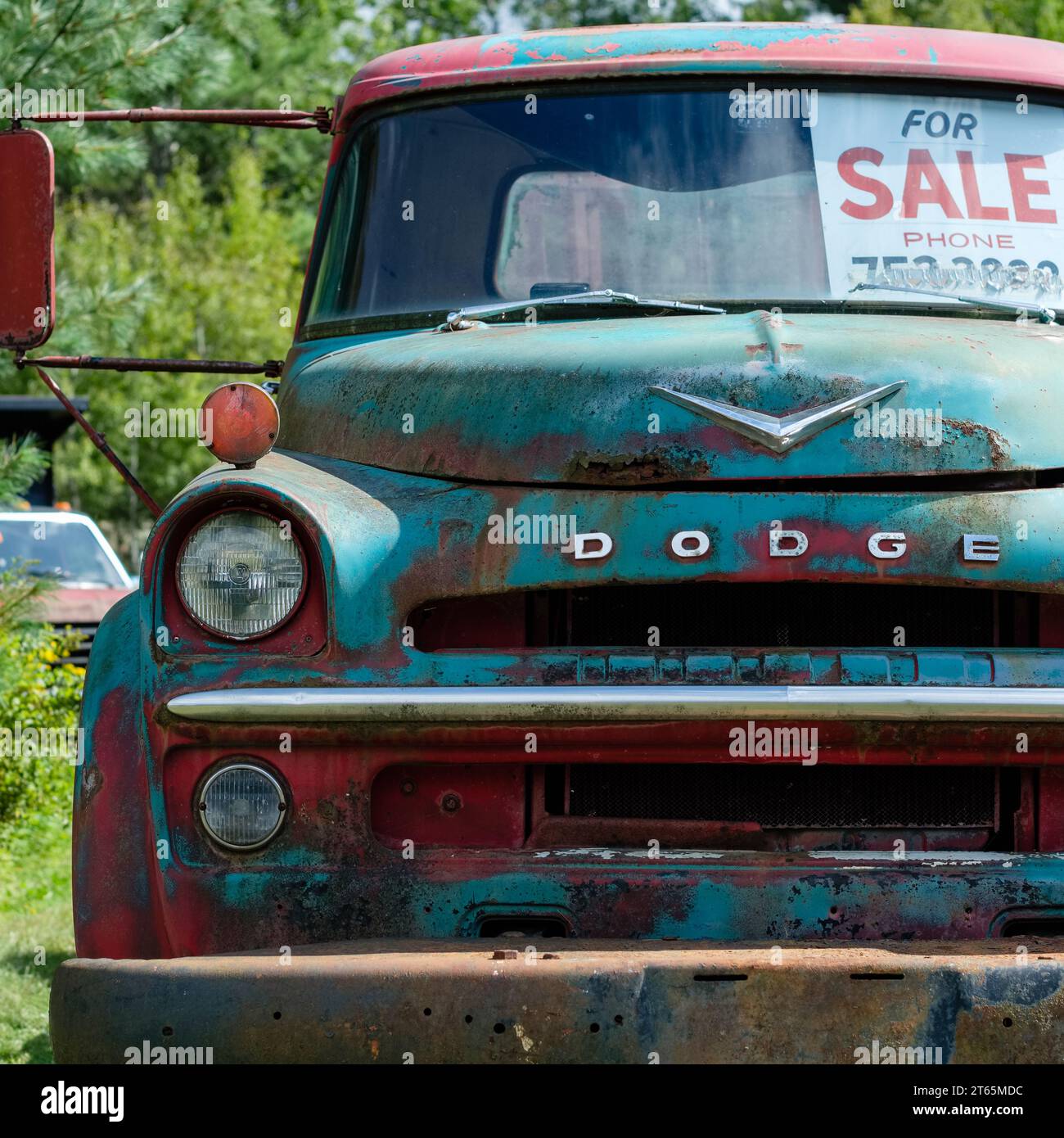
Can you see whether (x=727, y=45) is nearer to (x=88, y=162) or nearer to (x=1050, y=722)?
(x=1050, y=722)

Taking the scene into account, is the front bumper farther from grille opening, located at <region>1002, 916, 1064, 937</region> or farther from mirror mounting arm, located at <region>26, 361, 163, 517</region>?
mirror mounting arm, located at <region>26, 361, 163, 517</region>

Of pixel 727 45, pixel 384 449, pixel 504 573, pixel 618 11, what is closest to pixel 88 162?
pixel 727 45

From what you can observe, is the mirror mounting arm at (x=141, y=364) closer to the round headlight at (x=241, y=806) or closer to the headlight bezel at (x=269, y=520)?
the headlight bezel at (x=269, y=520)

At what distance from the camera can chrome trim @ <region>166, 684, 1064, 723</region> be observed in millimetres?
3084

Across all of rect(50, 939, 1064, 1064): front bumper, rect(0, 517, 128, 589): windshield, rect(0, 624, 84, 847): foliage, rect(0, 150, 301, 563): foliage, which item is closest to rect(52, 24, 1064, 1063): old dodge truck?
rect(50, 939, 1064, 1064): front bumper

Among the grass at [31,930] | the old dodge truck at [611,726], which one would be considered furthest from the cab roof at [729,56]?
the grass at [31,930]

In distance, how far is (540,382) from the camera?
3.59 m

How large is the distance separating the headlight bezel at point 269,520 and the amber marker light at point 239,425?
0.44 feet

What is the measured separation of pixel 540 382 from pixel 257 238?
22.1 meters

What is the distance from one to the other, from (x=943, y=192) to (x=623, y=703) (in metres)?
1.93

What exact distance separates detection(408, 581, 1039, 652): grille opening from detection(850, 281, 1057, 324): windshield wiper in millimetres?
1027

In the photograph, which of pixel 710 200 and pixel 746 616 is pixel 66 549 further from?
pixel 746 616

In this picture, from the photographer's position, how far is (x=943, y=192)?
4.35 meters

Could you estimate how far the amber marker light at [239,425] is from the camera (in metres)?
3.32
